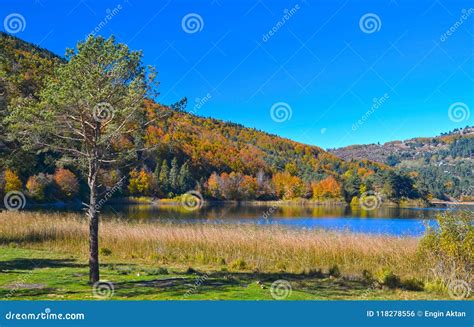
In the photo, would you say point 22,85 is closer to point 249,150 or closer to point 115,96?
point 115,96

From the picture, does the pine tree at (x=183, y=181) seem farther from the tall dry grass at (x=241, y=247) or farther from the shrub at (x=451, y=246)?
the shrub at (x=451, y=246)

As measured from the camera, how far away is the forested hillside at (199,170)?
12172 millimetres

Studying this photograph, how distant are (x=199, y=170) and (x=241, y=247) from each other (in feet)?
347

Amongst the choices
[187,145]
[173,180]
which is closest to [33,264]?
[173,180]

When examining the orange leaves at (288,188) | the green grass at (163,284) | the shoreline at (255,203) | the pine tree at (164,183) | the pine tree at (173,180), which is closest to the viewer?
the green grass at (163,284)

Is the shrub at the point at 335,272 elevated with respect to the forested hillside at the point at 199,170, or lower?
lower

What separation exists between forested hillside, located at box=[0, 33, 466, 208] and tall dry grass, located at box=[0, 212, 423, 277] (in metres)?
3.75

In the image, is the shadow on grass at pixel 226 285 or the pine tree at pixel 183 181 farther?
the pine tree at pixel 183 181

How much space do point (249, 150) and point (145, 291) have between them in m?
141

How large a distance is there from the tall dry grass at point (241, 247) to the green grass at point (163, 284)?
6.45ft

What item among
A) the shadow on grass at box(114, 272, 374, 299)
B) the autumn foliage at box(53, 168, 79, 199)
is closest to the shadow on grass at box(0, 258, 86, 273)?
the shadow on grass at box(114, 272, 374, 299)

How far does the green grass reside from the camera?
9.29m

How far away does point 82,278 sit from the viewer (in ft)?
36.6

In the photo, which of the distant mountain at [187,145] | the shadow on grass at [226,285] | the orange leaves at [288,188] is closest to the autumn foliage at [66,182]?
the distant mountain at [187,145]
